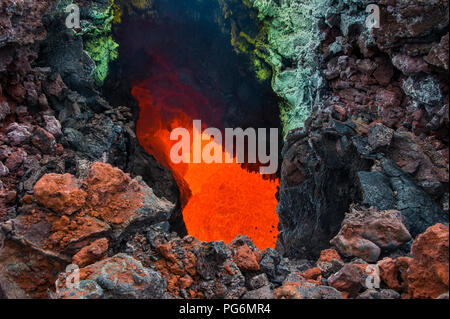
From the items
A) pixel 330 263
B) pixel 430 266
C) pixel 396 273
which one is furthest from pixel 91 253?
pixel 430 266

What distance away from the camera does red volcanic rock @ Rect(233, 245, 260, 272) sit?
3.28 metres

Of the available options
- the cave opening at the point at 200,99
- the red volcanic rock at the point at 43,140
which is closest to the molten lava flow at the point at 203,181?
the cave opening at the point at 200,99

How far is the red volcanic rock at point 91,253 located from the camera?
288 cm

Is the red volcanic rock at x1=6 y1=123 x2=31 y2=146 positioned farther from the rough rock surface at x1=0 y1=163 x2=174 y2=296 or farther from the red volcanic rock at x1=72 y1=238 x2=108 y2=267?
the red volcanic rock at x1=72 y1=238 x2=108 y2=267

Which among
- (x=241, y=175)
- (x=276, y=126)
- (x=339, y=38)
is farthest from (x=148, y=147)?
(x=339, y=38)

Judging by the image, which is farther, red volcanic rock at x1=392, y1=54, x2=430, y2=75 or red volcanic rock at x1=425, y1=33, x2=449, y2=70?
red volcanic rock at x1=392, y1=54, x2=430, y2=75

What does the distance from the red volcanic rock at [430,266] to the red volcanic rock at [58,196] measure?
3211 millimetres

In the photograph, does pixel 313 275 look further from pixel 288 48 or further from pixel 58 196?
pixel 288 48

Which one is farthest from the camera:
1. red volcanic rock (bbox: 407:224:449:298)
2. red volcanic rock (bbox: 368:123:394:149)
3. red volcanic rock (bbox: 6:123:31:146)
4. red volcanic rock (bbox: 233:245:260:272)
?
red volcanic rock (bbox: 6:123:31:146)

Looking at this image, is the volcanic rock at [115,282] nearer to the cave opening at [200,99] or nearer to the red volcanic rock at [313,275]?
the red volcanic rock at [313,275]

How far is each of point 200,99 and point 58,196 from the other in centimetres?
765

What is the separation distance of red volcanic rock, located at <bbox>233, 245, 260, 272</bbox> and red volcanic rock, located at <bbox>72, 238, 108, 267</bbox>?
1.40m

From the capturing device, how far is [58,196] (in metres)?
3.16

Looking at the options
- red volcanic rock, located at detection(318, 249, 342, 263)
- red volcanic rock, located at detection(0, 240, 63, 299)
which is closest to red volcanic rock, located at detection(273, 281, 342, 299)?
red volcanic rock, located at detection(318, 249, 342, 263)
